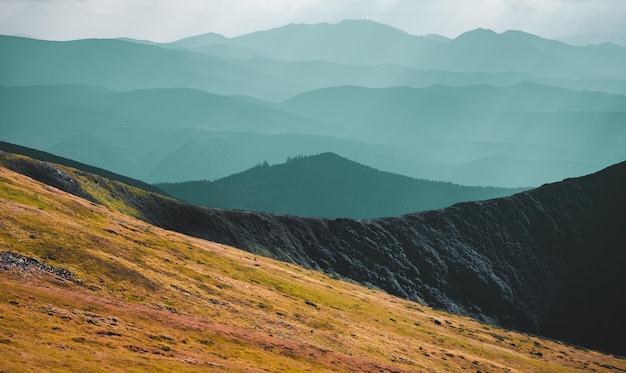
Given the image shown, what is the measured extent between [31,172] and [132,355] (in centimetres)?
10071

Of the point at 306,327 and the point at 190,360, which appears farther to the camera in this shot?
the point at 306,327

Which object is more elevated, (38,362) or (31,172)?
(31,172)

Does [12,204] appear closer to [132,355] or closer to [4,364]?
[132,355]

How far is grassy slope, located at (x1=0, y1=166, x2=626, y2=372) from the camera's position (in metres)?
56.1

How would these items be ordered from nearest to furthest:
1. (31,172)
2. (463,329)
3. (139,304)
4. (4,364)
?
(4,364), (139,304), (31,172), (463,329)

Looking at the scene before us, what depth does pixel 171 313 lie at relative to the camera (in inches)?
3024

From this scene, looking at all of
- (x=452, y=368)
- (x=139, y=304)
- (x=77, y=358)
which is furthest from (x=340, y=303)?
(x=77, y=358)

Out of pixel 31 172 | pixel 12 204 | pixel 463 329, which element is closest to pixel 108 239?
pixel 12 204

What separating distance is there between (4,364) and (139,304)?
31652 mm

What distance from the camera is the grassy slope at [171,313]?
56.1m

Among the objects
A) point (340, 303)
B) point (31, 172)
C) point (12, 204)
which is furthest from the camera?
point (31, 172)

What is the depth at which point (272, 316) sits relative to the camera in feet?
312

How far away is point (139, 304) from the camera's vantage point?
75.6 m

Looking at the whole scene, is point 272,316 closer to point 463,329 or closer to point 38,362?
point 38,362
